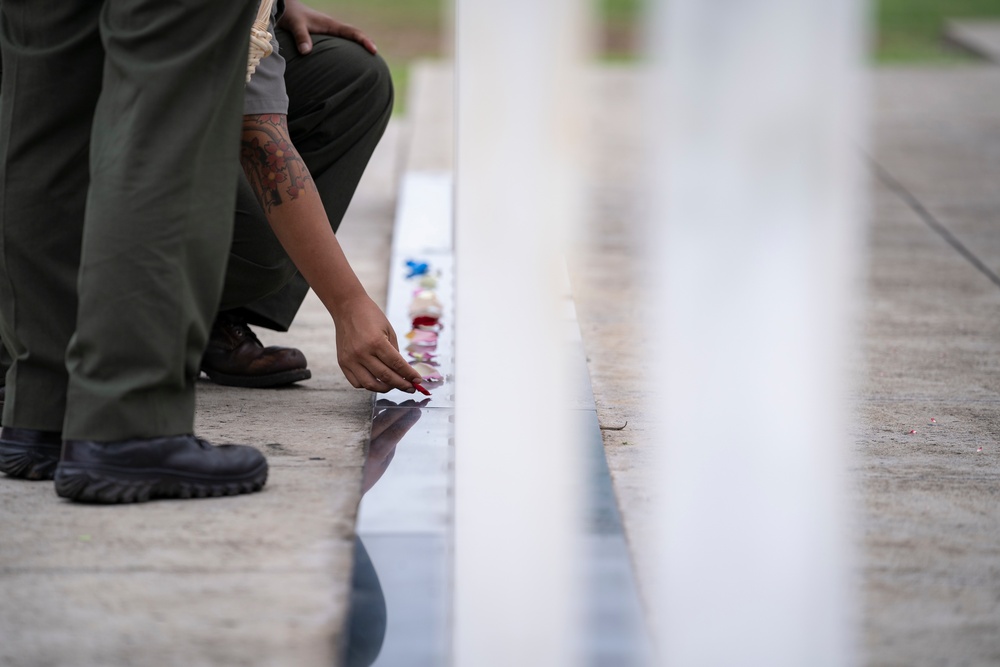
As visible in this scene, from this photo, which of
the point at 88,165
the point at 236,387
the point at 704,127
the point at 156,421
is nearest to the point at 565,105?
the point at 704,127

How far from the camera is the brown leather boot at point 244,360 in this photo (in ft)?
8.93

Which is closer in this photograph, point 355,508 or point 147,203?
point 147,203

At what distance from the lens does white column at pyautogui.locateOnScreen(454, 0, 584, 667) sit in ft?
4.25

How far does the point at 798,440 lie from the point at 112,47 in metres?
1.20

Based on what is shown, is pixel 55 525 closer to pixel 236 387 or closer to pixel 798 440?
pixel 236 387

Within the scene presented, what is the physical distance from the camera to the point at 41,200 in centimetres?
207

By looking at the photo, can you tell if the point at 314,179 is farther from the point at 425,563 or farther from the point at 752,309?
the point at 752,309

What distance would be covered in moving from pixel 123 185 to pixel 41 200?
27 centimetres

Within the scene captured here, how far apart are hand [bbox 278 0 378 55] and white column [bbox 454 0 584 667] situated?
55.4 inches

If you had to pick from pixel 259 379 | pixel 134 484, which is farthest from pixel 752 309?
pixel 259 379

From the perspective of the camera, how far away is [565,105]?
1.31 meters

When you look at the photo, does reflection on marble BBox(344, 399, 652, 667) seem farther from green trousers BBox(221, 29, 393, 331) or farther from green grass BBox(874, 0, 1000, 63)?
green grass BBox(874, 0, 1000, 63)

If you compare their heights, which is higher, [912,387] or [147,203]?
[147,203]

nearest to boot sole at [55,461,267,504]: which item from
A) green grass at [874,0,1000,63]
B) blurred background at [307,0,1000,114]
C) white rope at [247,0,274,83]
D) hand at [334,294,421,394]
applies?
hand at [334,294,421,394]
